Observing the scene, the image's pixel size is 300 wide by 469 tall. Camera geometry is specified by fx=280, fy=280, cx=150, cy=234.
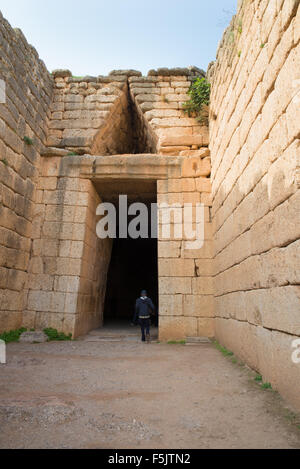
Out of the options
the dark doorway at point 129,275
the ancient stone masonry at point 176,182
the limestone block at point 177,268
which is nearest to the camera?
the ancient stone masonry at point 176,182

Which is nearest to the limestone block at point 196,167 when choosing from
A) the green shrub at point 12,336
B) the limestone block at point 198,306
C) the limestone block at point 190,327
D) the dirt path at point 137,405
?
the limestone block at point 198,306

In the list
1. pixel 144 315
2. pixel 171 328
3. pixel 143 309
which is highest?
pixel 143 309

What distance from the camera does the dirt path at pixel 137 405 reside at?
206 cm

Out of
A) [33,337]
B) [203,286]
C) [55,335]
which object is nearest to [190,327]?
[203,286]

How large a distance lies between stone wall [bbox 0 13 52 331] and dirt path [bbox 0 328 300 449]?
187 cm

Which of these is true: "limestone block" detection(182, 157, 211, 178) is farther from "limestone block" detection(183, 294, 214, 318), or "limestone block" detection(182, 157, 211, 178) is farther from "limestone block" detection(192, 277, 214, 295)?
"limestone block" detection(183, 294, 214, 318)

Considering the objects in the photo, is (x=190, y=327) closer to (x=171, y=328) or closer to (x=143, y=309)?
(x=171, y=328)

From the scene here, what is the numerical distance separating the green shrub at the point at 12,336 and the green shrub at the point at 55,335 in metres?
0.54

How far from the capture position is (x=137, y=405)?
2.70 m

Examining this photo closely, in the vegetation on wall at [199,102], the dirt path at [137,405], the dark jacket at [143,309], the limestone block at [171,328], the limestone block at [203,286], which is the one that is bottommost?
the dirt path at [137,405]

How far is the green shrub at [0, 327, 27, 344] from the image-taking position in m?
5.61

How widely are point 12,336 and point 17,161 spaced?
3.79 metres

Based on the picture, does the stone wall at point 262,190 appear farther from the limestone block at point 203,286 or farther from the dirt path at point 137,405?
the limestone block at point 203,286

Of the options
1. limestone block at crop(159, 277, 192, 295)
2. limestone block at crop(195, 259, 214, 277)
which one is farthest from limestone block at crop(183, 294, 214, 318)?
limestone block at crop(195, 259, 214, 277)
